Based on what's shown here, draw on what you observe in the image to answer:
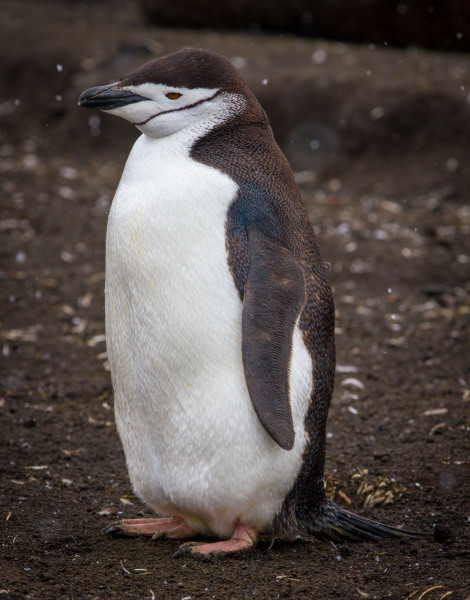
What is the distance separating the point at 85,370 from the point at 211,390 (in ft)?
7.25

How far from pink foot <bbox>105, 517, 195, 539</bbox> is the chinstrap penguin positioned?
4cm

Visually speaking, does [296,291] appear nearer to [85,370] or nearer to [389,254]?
[85,370]

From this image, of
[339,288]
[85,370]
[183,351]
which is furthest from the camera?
[339,288]

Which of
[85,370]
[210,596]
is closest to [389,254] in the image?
[85,370]

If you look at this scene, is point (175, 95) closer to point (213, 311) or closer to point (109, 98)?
point (109, 98)

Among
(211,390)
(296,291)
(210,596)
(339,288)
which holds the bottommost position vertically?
(339,288)

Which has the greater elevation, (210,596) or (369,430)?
(210,596)

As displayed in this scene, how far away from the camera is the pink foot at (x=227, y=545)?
9.64 feet

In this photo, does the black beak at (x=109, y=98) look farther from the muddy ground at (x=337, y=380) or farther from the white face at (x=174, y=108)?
the muddy ground at (x=337, y=380)

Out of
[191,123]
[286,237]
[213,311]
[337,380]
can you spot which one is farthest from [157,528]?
[337,380]

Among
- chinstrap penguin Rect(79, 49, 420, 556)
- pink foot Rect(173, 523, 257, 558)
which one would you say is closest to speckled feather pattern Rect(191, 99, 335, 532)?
chinstrap penguin Rect(79, 49, 420, 556)

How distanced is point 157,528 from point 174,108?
1.58 m

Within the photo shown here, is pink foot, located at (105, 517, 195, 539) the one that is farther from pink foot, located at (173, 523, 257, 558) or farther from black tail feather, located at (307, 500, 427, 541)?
black tail feather, located at (307, 500, 427, 541)

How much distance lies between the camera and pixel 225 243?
2848 mm
